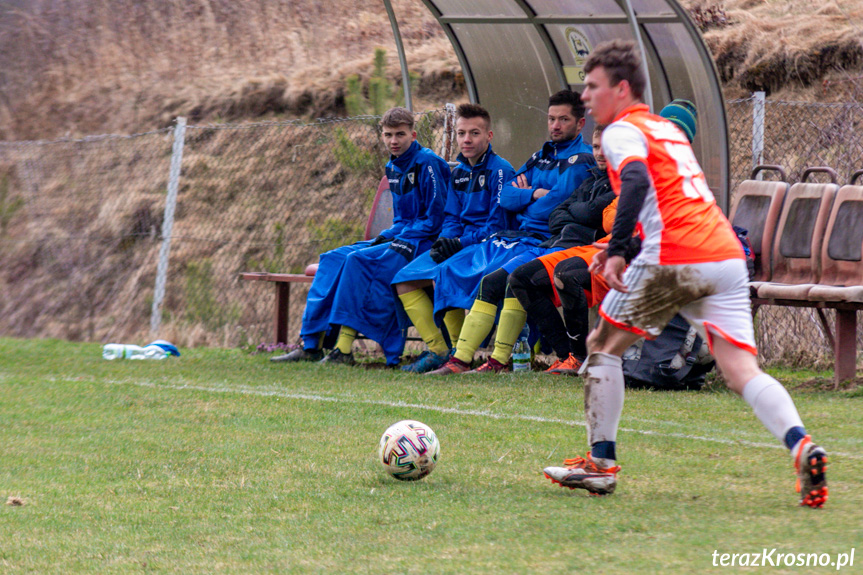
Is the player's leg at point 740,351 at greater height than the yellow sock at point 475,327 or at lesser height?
greater

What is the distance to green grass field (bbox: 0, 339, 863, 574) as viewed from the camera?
9.97 ft

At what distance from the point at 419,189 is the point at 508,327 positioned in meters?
1.64

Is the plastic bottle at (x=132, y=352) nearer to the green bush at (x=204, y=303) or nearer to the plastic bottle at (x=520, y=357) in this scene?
the plastic bottle at (x=520, y=357)

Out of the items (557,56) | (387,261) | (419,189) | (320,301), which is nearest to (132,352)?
(320,301)

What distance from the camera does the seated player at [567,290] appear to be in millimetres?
6625

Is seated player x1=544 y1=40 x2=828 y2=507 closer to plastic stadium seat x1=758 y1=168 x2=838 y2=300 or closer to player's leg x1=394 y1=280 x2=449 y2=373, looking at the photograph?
plastic stadium seat x1=758 y1=168 x2=838 y2=300

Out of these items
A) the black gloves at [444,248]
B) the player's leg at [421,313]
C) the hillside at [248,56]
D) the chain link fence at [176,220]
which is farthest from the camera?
the chain link fence at [176,220]

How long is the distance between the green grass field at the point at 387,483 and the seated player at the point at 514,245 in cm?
40

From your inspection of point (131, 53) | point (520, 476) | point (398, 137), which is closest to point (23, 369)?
point (398, 137)

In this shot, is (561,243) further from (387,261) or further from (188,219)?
(188,219)

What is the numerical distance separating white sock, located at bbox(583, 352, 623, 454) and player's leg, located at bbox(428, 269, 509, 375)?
3.29 metres

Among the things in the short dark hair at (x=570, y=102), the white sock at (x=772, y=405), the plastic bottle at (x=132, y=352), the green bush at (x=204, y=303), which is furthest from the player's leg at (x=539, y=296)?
the green bush at (x=204, y=303)

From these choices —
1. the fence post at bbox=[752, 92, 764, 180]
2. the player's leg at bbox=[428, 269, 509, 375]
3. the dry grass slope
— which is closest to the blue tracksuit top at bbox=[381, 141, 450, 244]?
the player's leg at bbox=[428, 269, 509, 375]

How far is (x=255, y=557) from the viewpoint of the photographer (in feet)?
10.1
